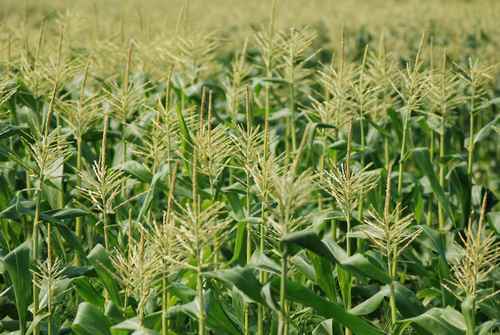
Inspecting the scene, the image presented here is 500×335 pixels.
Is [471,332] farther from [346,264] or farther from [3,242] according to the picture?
[3,242]

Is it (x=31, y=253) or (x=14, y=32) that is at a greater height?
(x=14, y=32)

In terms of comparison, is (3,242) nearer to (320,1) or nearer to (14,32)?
(14,32)

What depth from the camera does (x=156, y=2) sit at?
17.3 metres

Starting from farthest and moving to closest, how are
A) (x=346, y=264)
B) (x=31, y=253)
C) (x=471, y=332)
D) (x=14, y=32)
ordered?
(x=14, y=32) → (x=31, y=253) → (x=346, y=264) → (x=471, y=332)

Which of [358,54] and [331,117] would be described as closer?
[331,117]

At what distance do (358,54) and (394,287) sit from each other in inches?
262

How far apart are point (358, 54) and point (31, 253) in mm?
6665

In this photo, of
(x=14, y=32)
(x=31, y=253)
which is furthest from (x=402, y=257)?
(x=14, y=32)

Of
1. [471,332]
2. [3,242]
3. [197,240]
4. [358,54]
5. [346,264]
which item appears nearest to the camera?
[197,240]

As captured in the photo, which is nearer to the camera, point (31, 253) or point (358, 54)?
point (31, 253)

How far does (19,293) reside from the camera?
279cm

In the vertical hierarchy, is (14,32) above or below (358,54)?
above

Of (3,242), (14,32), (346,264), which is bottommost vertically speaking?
(3,242)

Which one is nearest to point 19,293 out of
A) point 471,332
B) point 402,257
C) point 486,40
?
point 471,332
